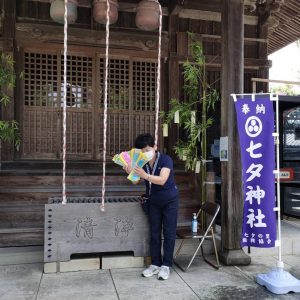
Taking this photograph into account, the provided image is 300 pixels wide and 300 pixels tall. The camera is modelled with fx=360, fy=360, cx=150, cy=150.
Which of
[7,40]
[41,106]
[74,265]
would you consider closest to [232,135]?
[74,265]

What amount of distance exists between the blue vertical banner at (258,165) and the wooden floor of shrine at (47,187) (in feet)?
6.12

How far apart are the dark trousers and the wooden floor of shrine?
1.49m

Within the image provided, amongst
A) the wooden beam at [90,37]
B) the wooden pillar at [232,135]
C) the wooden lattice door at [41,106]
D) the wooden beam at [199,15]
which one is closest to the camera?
the wooden pillar at [232,135]

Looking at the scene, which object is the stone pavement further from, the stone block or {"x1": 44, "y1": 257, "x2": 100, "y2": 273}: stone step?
the stone block

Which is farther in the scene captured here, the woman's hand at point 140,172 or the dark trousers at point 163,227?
the dark trousers at point 163,227

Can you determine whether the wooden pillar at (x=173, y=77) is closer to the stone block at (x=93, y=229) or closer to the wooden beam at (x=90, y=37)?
the wooden beam at (x=90, y=37)

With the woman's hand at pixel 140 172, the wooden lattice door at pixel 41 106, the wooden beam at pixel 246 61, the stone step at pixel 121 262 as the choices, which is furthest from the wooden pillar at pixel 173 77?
the woman's hand at pixel 140 172

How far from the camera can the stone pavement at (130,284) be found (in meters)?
4.23

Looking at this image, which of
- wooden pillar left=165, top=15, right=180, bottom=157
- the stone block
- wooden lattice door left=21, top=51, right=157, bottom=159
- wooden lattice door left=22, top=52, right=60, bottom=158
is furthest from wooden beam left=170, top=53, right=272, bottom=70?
the stone block

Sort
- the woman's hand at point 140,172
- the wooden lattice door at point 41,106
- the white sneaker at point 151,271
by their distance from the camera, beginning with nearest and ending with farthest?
the woman's hand at point 140,172 → the white sneaker at point 151,271 → the wooden lattice door at point 41,106

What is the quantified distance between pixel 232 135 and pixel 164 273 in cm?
223

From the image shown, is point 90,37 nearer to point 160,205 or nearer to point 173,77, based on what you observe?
point 173,77

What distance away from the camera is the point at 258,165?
477 centimetres

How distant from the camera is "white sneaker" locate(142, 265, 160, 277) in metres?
4.82
